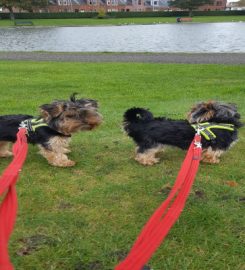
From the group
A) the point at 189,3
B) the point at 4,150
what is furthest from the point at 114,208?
the point at 189,3

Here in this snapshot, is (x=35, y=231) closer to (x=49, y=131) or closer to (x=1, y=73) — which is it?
(x=49, y=131)

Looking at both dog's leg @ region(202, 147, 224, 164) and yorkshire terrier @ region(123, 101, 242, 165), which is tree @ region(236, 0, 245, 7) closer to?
yorkshire terrier @ region(123, 101, 242, 165)

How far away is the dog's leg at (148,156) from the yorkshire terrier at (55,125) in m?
0.78

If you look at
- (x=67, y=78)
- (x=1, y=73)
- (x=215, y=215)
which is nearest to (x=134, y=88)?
(x=67, y=78)

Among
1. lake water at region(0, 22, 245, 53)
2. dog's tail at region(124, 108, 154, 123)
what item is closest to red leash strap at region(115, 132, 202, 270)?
dog's tail at region(124, 108, 154, 123)

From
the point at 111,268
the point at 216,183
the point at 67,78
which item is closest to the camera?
the point at 111,268

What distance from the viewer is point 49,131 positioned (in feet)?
17.4

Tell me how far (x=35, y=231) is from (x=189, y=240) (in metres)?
1.52

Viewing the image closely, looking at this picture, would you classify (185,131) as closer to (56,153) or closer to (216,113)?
(216,113)

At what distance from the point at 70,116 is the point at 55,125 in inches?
10.2

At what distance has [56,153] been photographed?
529 cm

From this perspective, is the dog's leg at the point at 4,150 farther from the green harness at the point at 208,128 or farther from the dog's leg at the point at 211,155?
the dog's leg at the point at 211,155

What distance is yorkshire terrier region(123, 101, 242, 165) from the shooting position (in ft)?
17.3

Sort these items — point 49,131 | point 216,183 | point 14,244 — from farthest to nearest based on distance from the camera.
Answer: point 49,131 < point 216,183 < point 14,244
